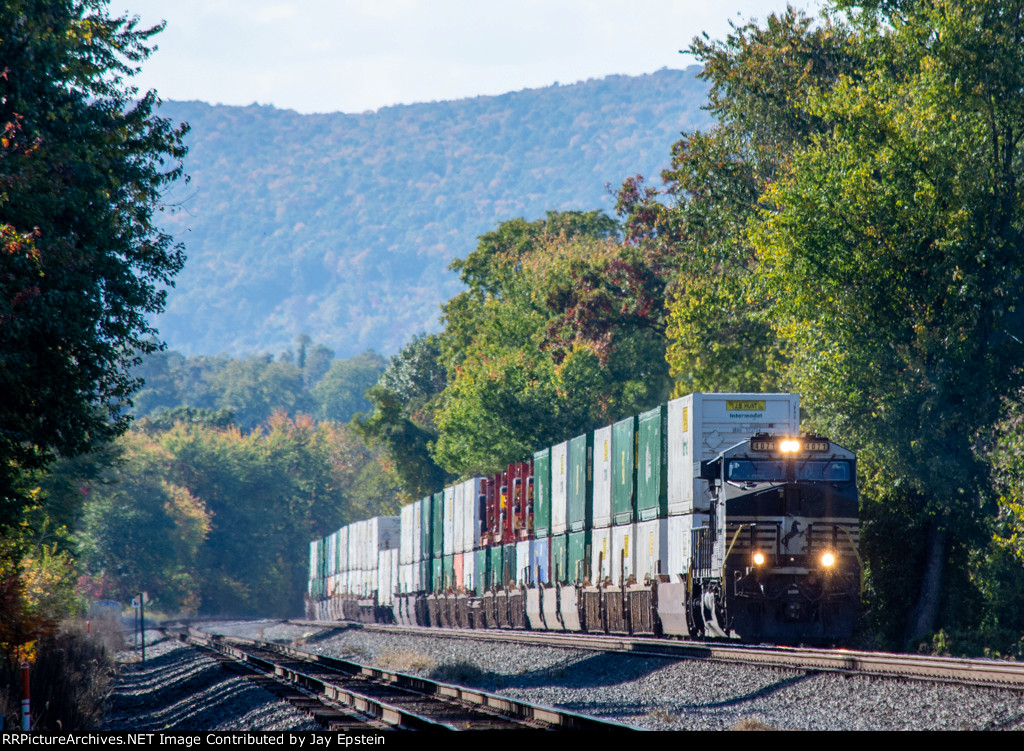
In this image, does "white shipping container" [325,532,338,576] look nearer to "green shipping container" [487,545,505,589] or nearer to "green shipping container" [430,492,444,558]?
"green shipping container" [430,492,444,558]

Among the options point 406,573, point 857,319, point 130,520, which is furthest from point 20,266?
point 130,520

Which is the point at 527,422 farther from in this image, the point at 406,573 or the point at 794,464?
the point at 794,464

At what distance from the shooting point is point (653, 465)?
26.6 m

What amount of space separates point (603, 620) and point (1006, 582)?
9.62 metres

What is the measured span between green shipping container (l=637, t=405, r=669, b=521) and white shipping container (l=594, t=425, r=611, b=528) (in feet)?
8.49

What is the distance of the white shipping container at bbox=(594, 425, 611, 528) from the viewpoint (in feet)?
99.6

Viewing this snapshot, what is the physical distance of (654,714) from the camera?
47.3 ft

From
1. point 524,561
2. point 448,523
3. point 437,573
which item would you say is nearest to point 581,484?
point 524,561

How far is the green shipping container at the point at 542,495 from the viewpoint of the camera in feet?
119

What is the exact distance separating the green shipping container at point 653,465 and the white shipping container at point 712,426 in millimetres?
596

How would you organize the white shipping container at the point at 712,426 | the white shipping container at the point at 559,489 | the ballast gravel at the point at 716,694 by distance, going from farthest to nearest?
1. the white shipping container at the point at 559,489
2. the white shipping container at the point at 712,426
3. the ballast gravel at the point at 716,694

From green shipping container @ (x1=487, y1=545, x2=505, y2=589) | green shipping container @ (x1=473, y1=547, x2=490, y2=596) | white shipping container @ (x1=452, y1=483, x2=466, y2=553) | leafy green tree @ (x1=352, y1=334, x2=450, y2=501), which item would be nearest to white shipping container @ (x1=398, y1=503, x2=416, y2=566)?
white shipping container @ (x1=452, y1=483, x2=466, y2=553)

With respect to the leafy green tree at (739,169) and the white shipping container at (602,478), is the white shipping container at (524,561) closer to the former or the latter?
the white shipping container at (602,478)

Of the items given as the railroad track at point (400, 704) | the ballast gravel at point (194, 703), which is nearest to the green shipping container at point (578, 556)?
the railroad track at point (400, 704)
